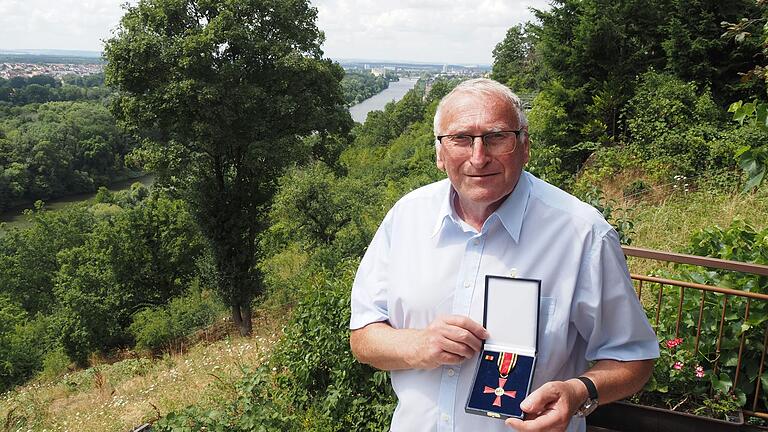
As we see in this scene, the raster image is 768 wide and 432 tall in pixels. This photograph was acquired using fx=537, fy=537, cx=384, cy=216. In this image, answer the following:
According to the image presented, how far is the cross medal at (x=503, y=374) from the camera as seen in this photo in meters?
1.27

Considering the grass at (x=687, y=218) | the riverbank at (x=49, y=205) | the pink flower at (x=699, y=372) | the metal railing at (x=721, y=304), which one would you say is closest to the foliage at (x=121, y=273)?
the grass at (x=687, y=218)

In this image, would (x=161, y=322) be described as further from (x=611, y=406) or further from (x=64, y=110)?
(x=64, y=110)

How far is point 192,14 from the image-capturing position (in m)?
12.3

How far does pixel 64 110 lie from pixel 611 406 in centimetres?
8418

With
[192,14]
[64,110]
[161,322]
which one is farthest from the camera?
[64,110]

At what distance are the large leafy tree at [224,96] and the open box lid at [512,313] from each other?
1126 centimetres

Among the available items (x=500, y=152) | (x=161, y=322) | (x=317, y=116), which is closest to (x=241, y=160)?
(x=317, y=116)

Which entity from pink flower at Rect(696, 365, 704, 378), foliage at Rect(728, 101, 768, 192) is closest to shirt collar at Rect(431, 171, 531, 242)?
foliage at Rect(728, 101, 768, 192)

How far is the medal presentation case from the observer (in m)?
1.26

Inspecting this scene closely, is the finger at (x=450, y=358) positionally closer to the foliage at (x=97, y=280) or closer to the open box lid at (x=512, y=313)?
the open box lid at (x=512, y=313)

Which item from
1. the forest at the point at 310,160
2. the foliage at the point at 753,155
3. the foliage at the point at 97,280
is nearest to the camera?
the foliage at the point at 753,155

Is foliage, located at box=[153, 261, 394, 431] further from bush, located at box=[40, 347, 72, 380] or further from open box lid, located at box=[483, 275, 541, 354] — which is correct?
bush, located at box=[40, 347, 72, 380]

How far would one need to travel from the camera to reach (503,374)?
4.19ft

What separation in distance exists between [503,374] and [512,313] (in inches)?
5.7
